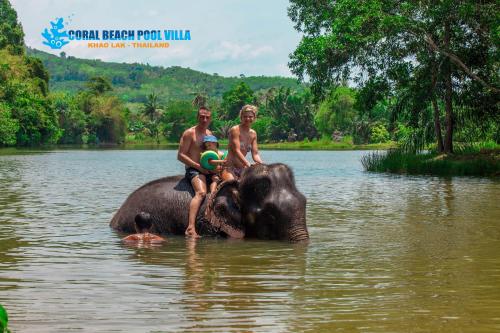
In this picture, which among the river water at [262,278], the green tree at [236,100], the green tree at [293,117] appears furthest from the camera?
the green tree at [236,100]

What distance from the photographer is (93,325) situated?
610 cm

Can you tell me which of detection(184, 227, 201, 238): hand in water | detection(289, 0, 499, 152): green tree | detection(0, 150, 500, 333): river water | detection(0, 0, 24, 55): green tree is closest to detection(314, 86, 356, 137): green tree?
detection(0, 0, 24, 55): green tree

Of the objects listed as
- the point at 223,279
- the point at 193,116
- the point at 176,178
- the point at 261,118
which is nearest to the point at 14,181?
the point at 176,178

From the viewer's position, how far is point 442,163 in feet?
107

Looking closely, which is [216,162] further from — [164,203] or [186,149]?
[164,203]

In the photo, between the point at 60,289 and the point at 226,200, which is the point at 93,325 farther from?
the point at 226,200

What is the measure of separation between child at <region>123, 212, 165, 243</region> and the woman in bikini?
1232 mm

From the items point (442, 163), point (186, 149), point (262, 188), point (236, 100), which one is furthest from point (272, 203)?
Result: point (236, 100)

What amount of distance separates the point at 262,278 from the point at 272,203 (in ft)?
7.76

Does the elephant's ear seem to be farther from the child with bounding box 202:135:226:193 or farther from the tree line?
the tree line

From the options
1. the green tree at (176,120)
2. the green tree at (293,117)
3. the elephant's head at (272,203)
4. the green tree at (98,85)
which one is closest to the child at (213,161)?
the elephant's head at (272,203)

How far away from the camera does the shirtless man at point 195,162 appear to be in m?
11.4

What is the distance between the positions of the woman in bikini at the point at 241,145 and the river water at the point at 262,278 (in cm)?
110

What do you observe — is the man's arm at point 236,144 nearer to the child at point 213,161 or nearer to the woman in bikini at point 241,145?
the woman in bikini at point 241,145
